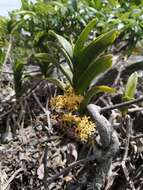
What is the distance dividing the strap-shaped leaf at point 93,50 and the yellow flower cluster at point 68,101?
0.11 metres

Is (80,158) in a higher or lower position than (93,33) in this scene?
lower

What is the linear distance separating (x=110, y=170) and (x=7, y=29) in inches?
53.6

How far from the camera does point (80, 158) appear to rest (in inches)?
92.7

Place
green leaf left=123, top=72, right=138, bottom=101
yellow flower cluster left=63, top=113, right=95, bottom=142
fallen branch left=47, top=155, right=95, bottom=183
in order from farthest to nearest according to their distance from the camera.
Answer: green leaf left=123, top=72, right=138, bottom=101 < yellow flower cluster left=63, top=113, right=95, bottom=142 < fallen branch left=47, top=155, right=95, bottom=183

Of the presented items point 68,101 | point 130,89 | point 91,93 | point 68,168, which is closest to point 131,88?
point 130,89

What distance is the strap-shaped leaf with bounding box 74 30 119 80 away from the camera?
2326 mm

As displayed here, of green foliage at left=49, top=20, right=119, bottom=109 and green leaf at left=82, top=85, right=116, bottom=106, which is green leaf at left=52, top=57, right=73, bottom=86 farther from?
green leaf at left=82, top=85, right=116, bottom=106

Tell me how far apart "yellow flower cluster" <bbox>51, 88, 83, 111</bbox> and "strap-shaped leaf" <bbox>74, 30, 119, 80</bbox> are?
0.36 ft

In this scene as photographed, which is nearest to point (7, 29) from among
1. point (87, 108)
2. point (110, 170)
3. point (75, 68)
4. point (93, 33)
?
point (93, 33)

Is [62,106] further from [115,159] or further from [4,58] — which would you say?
[4,58]

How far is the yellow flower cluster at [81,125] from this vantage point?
2.23 meters

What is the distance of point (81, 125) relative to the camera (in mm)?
2238

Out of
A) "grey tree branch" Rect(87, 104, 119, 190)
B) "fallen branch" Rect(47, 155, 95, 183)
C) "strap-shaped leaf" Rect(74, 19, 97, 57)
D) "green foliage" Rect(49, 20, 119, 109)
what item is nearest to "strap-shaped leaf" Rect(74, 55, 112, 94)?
"green foliage" Rect(49, 20, 119, 109)

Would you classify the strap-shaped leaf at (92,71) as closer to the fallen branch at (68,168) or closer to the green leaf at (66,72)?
the green leaf at (66,72)
